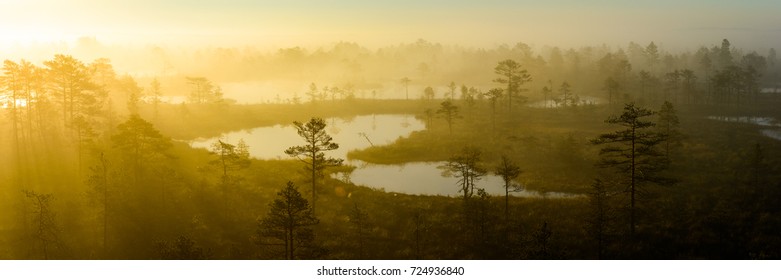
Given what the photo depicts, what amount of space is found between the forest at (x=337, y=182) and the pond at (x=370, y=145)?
406 mm

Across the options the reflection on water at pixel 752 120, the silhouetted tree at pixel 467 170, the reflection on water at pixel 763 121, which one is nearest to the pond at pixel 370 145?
the silhouetted tree at pixel 467 170

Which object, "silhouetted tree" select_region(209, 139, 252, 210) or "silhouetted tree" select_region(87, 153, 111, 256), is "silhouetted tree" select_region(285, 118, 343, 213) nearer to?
"silhouetted tree" select_region(209, 139, 252, 210)

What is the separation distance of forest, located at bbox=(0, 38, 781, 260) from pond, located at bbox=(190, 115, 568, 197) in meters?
0.41

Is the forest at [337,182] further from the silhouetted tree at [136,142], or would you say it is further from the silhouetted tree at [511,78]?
the silhouetted tree at [511,78]

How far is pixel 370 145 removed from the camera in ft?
156

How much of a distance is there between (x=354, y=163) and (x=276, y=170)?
683cm

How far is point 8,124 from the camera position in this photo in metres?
42.2

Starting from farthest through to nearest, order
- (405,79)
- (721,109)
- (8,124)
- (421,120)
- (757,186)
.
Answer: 1. (405,79)
2. (721,109)
3. (421,120)
4. (8,124)
5. (757,186)

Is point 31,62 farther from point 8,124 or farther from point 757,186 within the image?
point 757,186

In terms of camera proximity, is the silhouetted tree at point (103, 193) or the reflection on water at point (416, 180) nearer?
the silhouetted tree at point (103, 193)

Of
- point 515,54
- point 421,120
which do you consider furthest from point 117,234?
point 515,54

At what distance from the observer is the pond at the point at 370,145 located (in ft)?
121

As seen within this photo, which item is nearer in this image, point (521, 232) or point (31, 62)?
point (521, 232)

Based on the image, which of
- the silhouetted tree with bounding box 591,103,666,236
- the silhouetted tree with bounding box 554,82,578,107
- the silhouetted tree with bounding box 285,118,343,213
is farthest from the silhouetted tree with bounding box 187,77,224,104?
the silhouetted tree with bounding box 554,82,578,107
